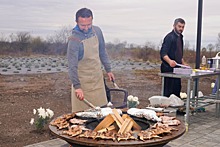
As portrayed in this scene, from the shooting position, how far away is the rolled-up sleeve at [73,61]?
268 centimetres

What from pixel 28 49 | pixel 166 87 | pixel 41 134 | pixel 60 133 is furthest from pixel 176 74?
pixel 28 49

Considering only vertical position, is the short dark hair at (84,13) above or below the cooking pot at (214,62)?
above

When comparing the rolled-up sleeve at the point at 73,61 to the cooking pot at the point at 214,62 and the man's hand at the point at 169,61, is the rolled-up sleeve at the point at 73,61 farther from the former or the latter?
the cooking pot at the point at 214,62

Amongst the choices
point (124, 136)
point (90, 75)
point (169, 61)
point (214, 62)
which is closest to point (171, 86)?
point (169, 61)

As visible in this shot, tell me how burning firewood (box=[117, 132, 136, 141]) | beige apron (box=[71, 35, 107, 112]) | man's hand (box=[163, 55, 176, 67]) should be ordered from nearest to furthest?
burning firewood (box=[117, 132, 136, 141]) < beige apron (box=[71, 35, 107, 112]) < man's hand (box=[163, 55, 176, 67])

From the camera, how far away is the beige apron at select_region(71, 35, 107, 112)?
9.55 ft

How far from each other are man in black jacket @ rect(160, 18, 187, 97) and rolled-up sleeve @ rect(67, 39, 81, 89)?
202cm

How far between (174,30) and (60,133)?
10.4ft

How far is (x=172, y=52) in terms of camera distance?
4.59 meters

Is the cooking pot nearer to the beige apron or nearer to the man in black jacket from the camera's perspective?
the man in black jacket

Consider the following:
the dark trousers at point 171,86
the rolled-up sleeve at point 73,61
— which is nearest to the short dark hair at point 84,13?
the rolled-up sleeve at point 73,61

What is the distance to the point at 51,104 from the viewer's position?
5742mm

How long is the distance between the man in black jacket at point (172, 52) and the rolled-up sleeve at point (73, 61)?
6.63ft

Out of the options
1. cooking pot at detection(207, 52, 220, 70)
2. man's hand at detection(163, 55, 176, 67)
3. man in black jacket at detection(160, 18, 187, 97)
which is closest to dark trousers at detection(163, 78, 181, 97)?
man in black jacket at detection(160, 18, 187, 97)
